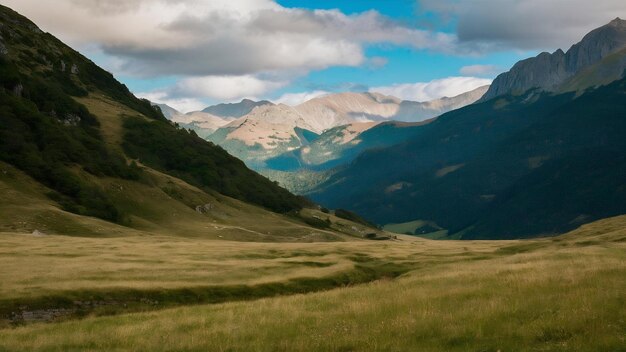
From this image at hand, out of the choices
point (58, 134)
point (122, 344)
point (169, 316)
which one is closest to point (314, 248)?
point (169, 316)

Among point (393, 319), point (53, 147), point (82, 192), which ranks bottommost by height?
point (393, 319)

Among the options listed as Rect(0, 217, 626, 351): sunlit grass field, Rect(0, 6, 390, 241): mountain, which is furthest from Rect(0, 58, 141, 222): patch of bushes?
Rect(0, 217, 626, 351): sunlit grass field

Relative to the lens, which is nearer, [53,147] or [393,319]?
[393,319]

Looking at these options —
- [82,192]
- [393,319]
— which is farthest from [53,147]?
[393,319]

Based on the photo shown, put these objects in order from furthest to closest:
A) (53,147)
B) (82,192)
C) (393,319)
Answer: (53,147) → (82,192) → (393,319)

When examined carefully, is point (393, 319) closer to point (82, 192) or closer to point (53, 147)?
point (82, 192)

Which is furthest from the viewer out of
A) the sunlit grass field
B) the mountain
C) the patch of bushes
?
the patch of bushes

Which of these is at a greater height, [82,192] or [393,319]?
[82,192]

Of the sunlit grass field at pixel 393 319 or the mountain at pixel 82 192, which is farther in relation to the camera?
the mountain at pixel 82 192

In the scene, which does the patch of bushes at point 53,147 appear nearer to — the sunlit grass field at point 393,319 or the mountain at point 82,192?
the mountain at point 82,192

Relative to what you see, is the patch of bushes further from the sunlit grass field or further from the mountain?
the sunlit grass field

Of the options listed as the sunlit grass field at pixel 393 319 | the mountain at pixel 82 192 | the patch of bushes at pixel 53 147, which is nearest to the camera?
the sunlit grass field at pixel 393 319

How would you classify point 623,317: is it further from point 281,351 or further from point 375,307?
point 281,351

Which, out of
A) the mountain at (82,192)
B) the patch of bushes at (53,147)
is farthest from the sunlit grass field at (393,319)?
the patch of bushes at (53,147)
